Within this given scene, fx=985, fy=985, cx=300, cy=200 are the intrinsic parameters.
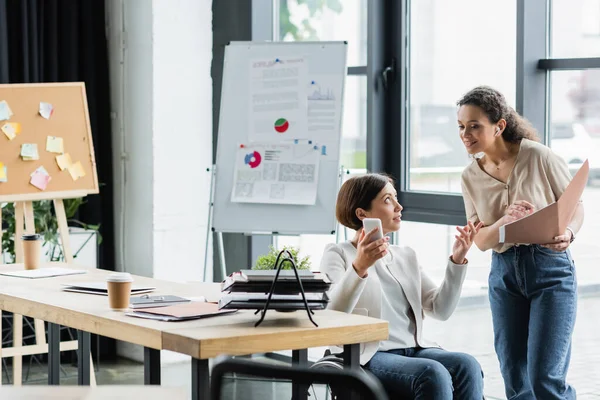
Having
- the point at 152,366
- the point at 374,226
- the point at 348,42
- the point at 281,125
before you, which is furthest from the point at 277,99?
the point at 152,366

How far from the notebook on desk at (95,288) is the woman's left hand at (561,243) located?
4.31 ft

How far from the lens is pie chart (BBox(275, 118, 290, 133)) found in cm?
456

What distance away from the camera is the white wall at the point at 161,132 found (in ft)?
17.0

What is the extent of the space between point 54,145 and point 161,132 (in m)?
0.86

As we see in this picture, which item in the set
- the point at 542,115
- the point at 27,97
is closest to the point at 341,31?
the point at 542,115

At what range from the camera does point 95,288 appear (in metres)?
3.09

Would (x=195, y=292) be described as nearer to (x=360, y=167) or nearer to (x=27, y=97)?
(x=27, y=97)

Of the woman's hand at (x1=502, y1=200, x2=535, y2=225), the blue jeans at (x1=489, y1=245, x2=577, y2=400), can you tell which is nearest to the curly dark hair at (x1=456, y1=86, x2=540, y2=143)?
the woman's hand at (x1=502, y1=200, x2=535, y2=225)

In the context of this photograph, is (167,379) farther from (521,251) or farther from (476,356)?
(521,251)

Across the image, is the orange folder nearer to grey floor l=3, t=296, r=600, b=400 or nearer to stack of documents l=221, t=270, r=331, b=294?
stack of documents l=221, t=270, r=331, b=294

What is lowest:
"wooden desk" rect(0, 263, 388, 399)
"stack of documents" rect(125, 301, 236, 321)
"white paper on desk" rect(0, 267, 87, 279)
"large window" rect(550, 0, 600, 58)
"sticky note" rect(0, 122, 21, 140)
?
"wooden desk" rect(0, 263, 388, 399)

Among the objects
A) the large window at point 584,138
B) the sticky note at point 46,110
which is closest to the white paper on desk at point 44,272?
the sticky note at point 46,110

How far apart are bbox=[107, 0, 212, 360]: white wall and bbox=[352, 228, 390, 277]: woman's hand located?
257cm

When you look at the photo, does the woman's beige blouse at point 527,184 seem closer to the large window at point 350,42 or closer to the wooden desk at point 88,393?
the large window at point 350,42
